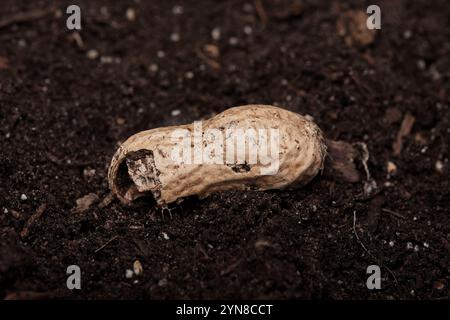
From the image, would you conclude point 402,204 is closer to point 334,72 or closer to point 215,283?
point 334,72

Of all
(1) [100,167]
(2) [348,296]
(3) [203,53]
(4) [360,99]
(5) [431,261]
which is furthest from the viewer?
(3) [203,53]

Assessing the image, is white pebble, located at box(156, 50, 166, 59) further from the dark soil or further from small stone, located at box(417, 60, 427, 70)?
small stone, located at box(417, 60, 427, 70)

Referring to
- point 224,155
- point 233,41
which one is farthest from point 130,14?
point 224,155

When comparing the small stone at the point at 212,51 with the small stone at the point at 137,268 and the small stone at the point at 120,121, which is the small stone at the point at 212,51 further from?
the small stone at the point at 137,268

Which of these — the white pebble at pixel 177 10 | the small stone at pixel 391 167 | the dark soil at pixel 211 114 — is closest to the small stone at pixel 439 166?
the dark soil at pixel 211 114

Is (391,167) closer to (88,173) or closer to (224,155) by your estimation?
(224,155)
